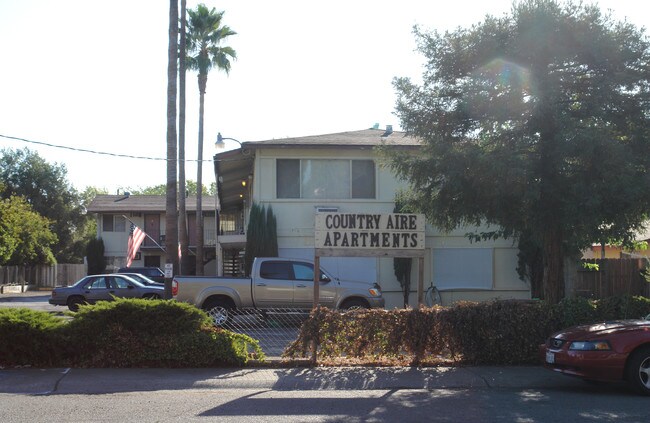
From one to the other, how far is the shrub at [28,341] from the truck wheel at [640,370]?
851 centimetres

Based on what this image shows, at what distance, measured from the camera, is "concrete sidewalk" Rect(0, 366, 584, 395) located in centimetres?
991

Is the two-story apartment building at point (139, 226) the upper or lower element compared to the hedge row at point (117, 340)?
upper

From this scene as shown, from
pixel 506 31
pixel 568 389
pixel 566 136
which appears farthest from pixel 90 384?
pixel 506 31

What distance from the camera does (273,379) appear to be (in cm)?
1040

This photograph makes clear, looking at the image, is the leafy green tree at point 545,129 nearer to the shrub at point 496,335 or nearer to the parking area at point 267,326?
the shrub at point 496,335

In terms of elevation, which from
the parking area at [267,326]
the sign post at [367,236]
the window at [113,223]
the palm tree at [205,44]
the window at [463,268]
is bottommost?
the parking area at [267,326]

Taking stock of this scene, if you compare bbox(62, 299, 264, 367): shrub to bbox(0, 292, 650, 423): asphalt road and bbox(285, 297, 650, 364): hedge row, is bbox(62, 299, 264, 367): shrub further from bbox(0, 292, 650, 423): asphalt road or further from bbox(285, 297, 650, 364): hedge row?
bbox(285, 297, 650, 364): hedge row

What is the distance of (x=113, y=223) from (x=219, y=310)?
1307 inches

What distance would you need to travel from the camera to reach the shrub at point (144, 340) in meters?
11.2

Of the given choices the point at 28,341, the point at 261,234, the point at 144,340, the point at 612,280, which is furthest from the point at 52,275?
the point at 144,340

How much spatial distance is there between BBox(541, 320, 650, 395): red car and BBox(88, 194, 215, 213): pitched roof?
132 feet

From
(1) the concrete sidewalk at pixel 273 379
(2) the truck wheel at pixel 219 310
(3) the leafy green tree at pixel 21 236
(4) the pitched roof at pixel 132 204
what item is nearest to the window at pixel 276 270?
(2) the truck wheel at pixel 219 310

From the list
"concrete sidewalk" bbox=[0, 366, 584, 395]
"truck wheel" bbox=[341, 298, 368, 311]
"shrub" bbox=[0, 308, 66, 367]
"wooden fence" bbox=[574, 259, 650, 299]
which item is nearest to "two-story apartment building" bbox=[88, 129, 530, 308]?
"wooden fence" bbox=[574, 259, 650, 299]

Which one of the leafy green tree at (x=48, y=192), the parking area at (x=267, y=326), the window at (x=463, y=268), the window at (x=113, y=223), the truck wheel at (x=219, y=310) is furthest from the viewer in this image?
the leafy green tree at (x=48, y=192)
